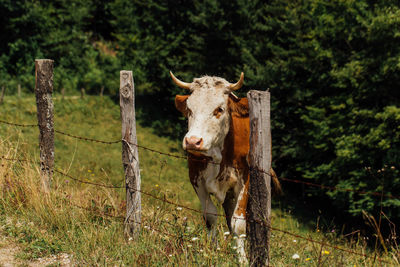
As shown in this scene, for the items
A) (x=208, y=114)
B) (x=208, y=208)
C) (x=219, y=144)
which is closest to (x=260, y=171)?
(x=208, y=114)

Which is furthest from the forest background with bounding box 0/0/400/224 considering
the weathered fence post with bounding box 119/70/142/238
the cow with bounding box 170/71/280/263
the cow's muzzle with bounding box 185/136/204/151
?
the weathered fence post with bounding box 119/70/142/238

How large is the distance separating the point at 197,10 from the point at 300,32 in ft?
15.9

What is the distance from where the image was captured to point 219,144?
4.44 meters

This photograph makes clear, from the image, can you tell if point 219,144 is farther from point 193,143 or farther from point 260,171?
point 260,171

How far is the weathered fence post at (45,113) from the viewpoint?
5.01m

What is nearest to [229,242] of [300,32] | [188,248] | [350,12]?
[188,248]

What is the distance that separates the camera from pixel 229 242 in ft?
13.9

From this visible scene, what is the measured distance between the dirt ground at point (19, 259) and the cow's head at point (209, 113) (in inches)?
61.5

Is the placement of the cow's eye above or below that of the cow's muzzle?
above

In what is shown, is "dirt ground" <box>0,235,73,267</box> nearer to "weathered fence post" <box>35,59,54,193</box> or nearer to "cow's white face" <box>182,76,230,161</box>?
"weathered fence post" <box>35,59,54,193</box>

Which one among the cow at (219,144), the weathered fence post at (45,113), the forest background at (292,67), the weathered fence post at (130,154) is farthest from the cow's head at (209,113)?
the forest background at (292,67)

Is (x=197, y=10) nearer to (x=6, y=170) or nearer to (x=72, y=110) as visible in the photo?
(x=72, y=110)

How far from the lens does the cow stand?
4098 millimetres

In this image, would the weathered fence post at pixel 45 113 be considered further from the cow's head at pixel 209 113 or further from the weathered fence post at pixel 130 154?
the cow's head at pixel 209 113
